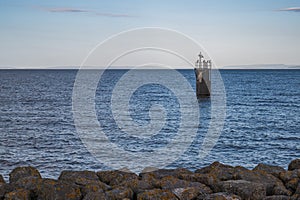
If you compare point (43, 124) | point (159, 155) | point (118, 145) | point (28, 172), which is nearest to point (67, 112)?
point (43, 124)

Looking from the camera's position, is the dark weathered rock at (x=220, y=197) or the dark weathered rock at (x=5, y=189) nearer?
the dark weathered rock at (x=220, y=197)

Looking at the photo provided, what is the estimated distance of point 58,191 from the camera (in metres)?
7.86

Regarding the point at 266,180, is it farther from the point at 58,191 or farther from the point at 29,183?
the point at 29,183

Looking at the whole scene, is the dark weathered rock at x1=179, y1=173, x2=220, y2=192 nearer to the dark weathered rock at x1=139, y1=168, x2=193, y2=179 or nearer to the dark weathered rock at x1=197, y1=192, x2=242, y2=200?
the dark weathered rock at x1=139, y1=168, x2=193, y2=179

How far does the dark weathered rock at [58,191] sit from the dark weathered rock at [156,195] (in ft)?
3.67

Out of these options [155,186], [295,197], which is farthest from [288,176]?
[155,186]

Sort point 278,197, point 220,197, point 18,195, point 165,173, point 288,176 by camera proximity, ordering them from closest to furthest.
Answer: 1. point 220,197
2. point 18,195
3. point 278,197
4. point 288,176
5. point 165,173

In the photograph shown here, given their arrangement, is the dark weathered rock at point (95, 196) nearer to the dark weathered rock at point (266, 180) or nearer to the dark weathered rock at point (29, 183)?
the dark weathered rock at point (29, 183)

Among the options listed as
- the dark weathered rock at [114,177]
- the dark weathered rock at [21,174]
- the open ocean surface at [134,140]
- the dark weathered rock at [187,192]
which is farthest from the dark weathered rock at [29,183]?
the open ocean surface at [134,140]

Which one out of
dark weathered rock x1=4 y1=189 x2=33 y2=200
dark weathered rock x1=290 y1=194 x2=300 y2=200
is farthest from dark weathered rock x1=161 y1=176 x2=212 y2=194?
dark weathered rock x1=4 y1=189 x2=33 y2=200

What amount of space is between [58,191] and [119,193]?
1.04 metres

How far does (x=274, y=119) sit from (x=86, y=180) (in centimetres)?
3272

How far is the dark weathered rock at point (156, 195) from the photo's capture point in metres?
7.69

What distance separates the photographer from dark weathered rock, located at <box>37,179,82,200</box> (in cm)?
784
